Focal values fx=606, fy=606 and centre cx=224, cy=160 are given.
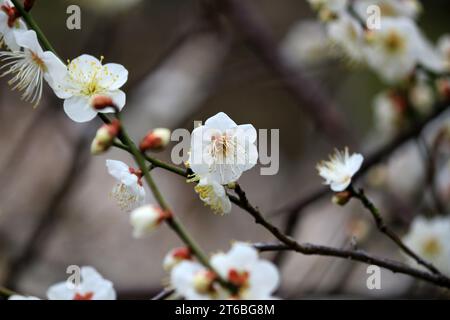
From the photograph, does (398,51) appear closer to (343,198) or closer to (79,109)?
(343,198)

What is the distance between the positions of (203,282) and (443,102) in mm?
1162

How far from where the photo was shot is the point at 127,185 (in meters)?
0.78

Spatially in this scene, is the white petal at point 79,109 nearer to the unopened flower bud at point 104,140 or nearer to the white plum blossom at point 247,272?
the unopened flower bud at point 104,140

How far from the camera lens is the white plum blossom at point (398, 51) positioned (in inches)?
59.2

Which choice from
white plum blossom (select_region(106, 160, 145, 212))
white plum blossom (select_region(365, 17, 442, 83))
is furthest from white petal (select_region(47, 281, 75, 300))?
white plum blossom (select_region(365, 17, 442, 83))

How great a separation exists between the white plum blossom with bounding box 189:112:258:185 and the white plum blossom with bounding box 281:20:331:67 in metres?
1.44

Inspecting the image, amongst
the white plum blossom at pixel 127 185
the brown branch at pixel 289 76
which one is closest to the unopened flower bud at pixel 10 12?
the white plum blossom at pixel 127 185

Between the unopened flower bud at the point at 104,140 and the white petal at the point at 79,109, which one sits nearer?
the unopened flower bud at the point at 104,140

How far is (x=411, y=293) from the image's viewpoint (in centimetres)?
156

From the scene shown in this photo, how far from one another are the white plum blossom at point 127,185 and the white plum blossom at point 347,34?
2.43ft

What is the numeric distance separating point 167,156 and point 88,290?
2.09 metres

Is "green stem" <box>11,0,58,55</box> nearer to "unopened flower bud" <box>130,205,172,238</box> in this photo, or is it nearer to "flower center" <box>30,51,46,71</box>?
"flower center" <box>30,51,46,71</box>
